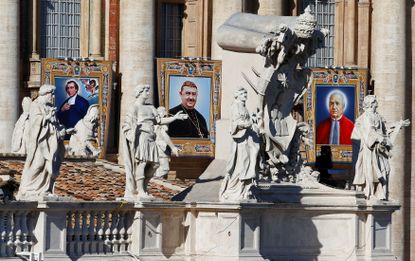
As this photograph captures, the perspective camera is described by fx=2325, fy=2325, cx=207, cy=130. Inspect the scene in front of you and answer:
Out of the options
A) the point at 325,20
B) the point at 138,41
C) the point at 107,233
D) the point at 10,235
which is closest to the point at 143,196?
the point at 107,233

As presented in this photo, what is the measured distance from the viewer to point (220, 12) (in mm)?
76625

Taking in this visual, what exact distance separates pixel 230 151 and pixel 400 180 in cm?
3064

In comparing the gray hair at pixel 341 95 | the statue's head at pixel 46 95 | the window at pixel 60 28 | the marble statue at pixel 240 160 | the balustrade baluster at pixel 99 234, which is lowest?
the balustrade baluster at pixel 99 234

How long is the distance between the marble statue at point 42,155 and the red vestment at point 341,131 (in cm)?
3183

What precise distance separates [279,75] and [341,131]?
86.5ft

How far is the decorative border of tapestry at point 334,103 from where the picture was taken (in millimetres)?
75562

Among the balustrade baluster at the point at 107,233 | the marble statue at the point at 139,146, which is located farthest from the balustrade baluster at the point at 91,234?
the marble statue at the point at 139,146

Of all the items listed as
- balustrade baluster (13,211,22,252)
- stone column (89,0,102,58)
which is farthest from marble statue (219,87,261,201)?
stone column (89,0,102,58)

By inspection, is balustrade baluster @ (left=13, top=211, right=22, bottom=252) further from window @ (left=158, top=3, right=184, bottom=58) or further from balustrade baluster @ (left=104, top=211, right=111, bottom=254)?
window @ (left=158, top=3, right=184, bottom=58)

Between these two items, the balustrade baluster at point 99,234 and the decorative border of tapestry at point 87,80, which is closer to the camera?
the balustrade baluster at point 99,234

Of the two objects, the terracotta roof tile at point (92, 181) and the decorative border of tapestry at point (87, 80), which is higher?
the decorative border of tapestry at point (87, 80)

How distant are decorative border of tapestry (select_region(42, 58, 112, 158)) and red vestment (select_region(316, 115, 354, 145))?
7.14m


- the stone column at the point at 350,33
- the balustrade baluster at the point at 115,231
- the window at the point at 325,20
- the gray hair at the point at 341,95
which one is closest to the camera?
the balustrade baluster at the point at 115,231

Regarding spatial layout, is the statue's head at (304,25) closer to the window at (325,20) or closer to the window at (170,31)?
the window at (170,31)
